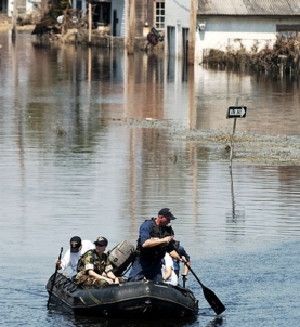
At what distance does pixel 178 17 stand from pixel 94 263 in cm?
6190

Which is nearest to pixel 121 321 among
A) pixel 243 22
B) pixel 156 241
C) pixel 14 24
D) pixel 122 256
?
pixel 122 256

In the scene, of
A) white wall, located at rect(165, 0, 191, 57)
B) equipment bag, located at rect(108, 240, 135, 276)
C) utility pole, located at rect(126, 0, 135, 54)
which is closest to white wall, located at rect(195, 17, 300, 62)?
white wall, located at rect(165, 0, 191, 57)

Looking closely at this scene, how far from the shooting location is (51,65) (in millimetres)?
77500

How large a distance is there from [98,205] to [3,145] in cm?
1018

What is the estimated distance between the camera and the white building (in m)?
76.8

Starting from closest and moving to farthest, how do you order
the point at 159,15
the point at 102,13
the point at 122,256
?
the point at 122,256
the point at 159,15
the point at 102,13

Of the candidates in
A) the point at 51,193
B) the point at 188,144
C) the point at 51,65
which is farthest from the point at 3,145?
the point at 51,65

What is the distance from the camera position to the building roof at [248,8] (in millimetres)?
76562

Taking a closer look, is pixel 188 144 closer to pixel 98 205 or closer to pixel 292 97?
pixel 98 205

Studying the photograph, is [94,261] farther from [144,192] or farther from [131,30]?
[131,30]

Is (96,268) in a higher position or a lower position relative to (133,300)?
higher

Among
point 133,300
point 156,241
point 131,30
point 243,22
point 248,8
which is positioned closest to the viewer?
point 133,300

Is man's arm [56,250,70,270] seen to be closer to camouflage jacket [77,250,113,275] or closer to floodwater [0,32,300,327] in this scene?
camouflage jacket [77,250,113,275]

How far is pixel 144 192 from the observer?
31750 mm
